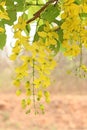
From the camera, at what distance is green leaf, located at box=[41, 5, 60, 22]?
104 cm

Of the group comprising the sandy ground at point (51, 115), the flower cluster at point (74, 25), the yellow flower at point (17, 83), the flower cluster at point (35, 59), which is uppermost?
the flower cluster at point (74, 25)

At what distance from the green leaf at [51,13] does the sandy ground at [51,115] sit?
4.36 metres

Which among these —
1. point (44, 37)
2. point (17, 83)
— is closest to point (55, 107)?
point (17, 83)

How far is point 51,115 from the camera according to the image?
6156mm

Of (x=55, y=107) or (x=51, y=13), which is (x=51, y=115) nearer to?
(x=55, y=107)

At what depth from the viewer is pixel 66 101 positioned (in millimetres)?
6566

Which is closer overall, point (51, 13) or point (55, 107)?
point (51, 13)

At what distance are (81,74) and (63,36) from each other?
0.14 meters

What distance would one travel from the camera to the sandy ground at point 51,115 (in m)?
5.61

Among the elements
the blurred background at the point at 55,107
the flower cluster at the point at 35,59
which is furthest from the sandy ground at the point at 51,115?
the flower cluster at the point at 35,59

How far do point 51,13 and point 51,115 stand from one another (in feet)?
17.0

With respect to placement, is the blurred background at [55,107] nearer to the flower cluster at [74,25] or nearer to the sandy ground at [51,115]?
the sandy ground at [51,115]

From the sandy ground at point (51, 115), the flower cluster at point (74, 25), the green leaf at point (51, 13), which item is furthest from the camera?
the sandy ground at point (51, 115)

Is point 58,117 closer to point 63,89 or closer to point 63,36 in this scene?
point 63,89
